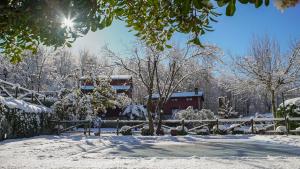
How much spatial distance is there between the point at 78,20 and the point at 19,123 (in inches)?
649

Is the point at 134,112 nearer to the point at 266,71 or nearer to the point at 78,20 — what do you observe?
the point at 266,71

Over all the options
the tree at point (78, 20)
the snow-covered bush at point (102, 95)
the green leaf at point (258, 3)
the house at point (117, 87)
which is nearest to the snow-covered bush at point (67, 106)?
the snow-covered bush at point (102, 95)

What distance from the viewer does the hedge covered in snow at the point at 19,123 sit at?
16.5 m

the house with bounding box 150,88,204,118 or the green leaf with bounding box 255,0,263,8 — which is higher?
the house with bounding box 150,88,204,118

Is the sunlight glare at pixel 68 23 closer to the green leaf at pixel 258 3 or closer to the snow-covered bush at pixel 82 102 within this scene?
the green leaf at pixel 258 3

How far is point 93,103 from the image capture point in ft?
86.3

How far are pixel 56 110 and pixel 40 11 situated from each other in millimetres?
22838

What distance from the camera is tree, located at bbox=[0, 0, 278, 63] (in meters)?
3.24

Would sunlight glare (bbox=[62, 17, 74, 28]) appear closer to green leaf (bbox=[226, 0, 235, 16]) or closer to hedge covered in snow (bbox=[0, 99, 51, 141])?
green leaf (bbox=[226, 0, 235, 16])

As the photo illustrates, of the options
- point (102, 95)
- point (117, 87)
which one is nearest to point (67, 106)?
point (102, 95)

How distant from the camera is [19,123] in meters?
18.2

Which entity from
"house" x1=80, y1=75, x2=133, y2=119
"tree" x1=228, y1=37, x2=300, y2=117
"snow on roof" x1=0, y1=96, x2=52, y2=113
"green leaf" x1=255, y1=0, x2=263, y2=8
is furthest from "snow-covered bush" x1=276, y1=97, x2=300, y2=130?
"green leaf" x1=255, y1=0, x2=263, y2=8

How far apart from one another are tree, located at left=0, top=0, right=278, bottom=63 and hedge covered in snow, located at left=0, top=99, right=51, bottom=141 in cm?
1342

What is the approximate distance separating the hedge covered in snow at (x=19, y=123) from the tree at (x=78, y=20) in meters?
13.4
